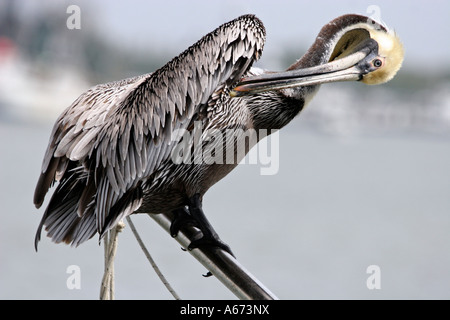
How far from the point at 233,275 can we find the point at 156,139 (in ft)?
2.77

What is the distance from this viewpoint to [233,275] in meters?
2.58

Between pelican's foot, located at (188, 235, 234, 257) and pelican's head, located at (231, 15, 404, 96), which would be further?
pelican's head, located at (231, 15, 404, 96)

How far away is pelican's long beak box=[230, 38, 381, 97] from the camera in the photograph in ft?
10.5

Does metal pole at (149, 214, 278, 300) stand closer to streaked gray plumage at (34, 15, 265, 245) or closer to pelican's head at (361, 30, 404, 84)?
streaked gray plumage at (34, 15, 265, 245)

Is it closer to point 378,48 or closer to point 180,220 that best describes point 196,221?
point 180,220

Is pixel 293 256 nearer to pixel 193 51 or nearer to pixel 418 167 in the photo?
pixel 193 51

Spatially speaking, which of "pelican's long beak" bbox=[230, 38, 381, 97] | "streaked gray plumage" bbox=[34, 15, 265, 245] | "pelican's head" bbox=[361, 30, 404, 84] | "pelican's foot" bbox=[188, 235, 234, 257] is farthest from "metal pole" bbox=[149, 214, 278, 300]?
"pelican's head" bbox=[361, 30, 404, 84]

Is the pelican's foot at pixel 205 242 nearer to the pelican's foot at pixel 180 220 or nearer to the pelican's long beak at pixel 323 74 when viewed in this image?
the pelican's foot at pixel 180 220

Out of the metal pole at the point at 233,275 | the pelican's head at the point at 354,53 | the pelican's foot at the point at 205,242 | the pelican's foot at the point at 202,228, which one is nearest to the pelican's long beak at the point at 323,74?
the pelican's head at the point at 354,53

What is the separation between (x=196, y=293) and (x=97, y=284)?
1948 mm

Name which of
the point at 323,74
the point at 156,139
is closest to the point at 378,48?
the point at 323,74

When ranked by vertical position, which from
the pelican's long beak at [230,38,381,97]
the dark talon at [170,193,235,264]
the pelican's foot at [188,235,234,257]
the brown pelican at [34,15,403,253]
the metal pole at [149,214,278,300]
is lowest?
the metal pole at [149,214,278,300]

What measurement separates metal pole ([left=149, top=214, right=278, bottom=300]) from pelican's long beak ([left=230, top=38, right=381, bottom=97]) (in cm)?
74
